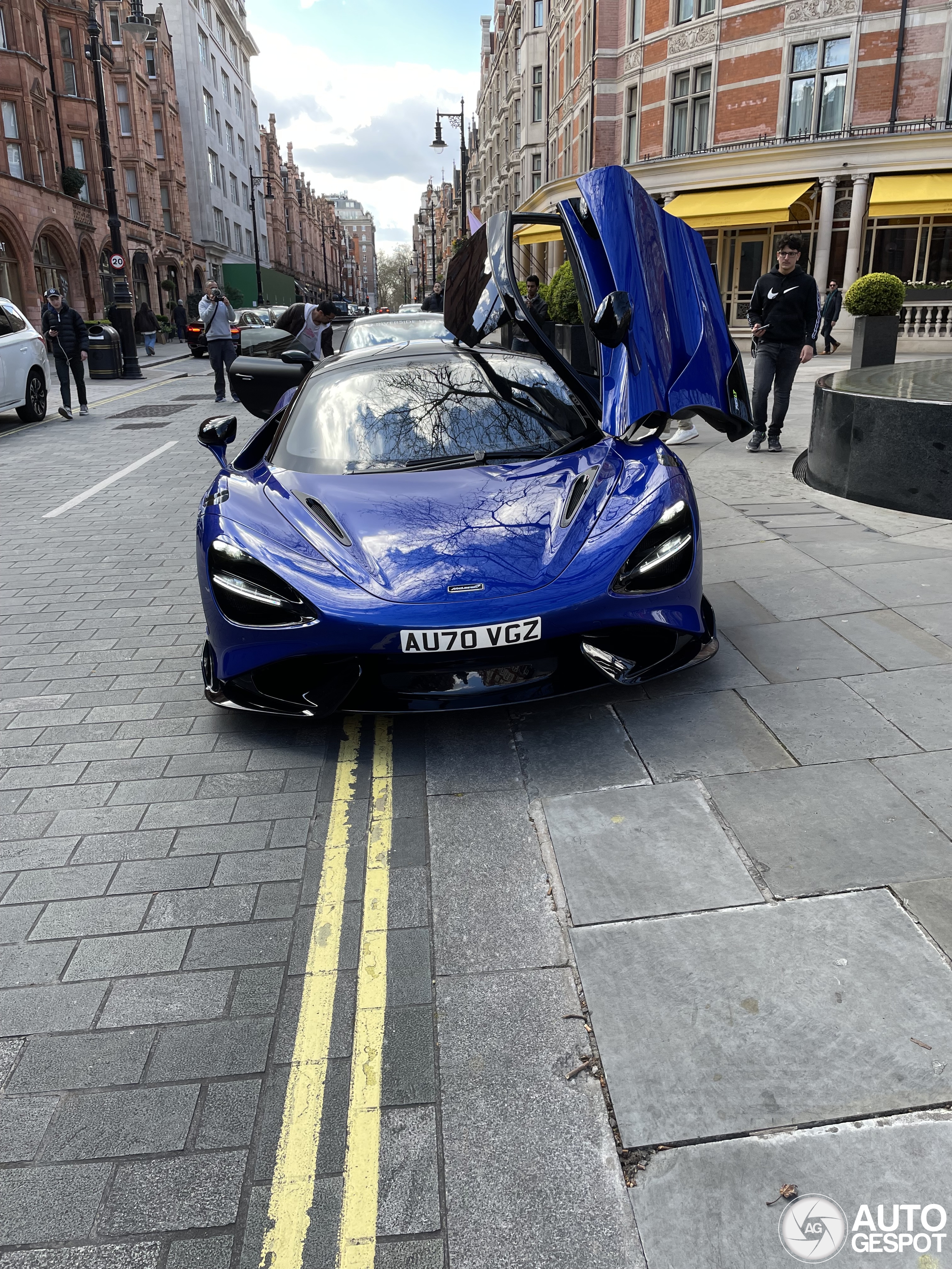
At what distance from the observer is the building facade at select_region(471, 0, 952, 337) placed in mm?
26016

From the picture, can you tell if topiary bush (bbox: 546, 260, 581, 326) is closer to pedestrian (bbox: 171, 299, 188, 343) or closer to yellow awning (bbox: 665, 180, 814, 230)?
yellow awning (bbox: 665, 180, 814, 230)

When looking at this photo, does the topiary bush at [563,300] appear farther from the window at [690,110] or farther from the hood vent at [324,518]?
the window at [690,110]

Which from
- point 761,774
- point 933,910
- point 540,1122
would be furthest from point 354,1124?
point 761,774

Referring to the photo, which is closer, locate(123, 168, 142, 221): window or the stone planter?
the stone planter

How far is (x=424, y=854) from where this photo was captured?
310 cm

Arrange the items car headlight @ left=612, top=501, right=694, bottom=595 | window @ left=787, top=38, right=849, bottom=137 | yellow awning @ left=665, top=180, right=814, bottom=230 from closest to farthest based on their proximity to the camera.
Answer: car headlight @ left=612, top=501, right=694, bottom=595 < window @ left=787, top=38, right=849, bottom=137 < yellow awning @ left=665, top=180, right=814, bottom=230

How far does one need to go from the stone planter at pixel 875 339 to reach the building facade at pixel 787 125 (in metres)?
11.0

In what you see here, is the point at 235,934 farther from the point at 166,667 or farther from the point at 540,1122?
the point at 166,667

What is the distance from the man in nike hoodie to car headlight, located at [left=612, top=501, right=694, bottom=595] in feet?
18.7

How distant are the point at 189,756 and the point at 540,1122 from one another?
2276mm

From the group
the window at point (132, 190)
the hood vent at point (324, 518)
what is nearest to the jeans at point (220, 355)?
the hood vent at point (324, 518)

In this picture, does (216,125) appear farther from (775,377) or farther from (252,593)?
(252,593)

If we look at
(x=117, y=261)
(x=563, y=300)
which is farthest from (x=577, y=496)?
(x=117, y=261)

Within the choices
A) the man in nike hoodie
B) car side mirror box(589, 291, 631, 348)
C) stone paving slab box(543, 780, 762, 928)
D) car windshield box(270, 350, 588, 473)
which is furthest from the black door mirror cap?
the man in nike hoodie
